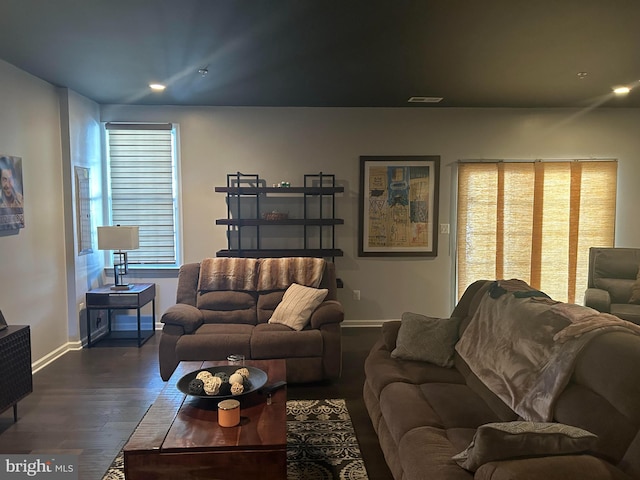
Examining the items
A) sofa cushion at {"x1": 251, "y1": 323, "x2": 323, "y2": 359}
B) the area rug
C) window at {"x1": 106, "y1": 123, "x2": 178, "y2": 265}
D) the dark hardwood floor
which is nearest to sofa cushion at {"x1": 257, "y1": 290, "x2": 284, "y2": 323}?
sofa cushion at {"x1": 251, "y1": 323, "x2": 323, "y2": 359}

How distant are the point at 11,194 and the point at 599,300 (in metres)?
5.37

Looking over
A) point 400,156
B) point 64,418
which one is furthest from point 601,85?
point 64,418

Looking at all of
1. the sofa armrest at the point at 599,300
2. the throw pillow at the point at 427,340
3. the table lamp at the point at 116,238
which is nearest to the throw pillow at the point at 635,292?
the sofa armrest at the point at 599,300

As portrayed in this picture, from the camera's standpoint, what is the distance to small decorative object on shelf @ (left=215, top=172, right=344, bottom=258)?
5262 millimetres

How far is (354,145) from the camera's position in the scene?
17.9 ft

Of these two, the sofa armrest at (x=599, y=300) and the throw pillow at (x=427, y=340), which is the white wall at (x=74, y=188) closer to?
the throw pillow at (x=427, y=340)

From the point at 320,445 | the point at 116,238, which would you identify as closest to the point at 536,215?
the point at 320,445

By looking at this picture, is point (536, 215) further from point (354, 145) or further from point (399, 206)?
point (354, 145)

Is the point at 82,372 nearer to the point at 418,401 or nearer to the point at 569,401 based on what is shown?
the point at 418,401

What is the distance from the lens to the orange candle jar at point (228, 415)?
216cm

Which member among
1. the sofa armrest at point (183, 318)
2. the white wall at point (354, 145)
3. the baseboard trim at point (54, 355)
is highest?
the white wall at point (354, 145)

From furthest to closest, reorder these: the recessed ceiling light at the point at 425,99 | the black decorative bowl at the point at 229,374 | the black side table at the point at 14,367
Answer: the recessed ceiling light at the point at 425,99, the black side table at the point at 14,367, the black decorative bowl at the point at 229,374

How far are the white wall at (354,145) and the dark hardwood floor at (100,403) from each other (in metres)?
1.27

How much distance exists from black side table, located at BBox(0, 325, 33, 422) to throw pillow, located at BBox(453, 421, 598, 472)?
9.35 feet
